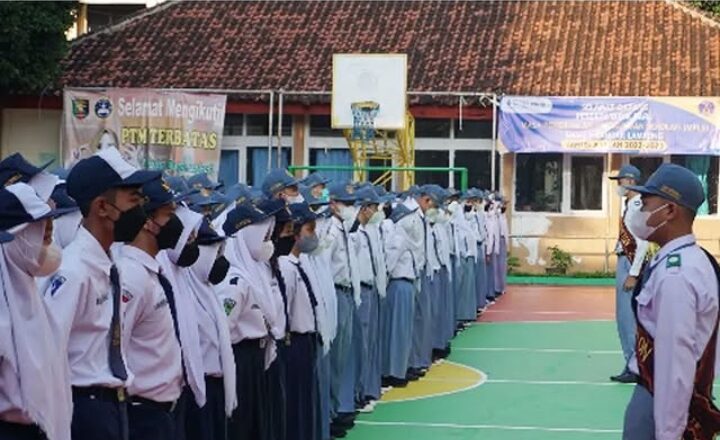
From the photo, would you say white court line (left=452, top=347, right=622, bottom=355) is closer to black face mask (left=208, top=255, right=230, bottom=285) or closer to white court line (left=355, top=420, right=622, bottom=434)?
white court line (left=355, top=420, right=622, bottom=434)

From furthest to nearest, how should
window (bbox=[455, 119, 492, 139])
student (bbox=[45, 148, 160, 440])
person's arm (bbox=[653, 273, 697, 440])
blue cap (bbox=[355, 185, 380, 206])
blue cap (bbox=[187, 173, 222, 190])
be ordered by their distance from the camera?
1. window (bbox=[455, 119, 492, 139])
2. blue cap (bbox=[355, 185, 380, 206])
3. blue cap (bbox=[187, 173, 222, 190])
4. person's arm (bbox=[653, 273, 697, 440])
5. student (bbox=[45, 148, 160, 440])

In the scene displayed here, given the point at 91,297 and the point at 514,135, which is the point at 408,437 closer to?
the point at 91,297

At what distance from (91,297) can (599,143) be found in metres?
24.5

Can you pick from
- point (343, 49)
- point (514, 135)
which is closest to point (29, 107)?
point (343, 49)

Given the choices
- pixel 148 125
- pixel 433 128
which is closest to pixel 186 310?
pixel 148 125

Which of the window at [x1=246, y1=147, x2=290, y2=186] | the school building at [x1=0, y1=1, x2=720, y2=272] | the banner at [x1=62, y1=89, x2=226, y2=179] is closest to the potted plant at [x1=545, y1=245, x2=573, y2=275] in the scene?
the school building at [x1=0, y1=1, x2=720, y2=272]

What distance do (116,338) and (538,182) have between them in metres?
25.9

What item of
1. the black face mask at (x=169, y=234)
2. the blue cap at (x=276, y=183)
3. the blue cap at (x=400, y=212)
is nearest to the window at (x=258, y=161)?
the blue cap at (x=400, y=212)

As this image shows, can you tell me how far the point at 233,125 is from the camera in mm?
32500

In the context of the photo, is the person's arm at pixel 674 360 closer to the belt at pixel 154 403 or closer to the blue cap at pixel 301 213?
the belt at pixel 154 403

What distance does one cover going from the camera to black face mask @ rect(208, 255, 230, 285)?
7.47 m

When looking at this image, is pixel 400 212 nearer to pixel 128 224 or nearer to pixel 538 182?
pixel 128 224

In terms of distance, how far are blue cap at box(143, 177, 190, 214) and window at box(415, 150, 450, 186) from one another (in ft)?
82.1

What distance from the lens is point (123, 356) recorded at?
6051 mm
